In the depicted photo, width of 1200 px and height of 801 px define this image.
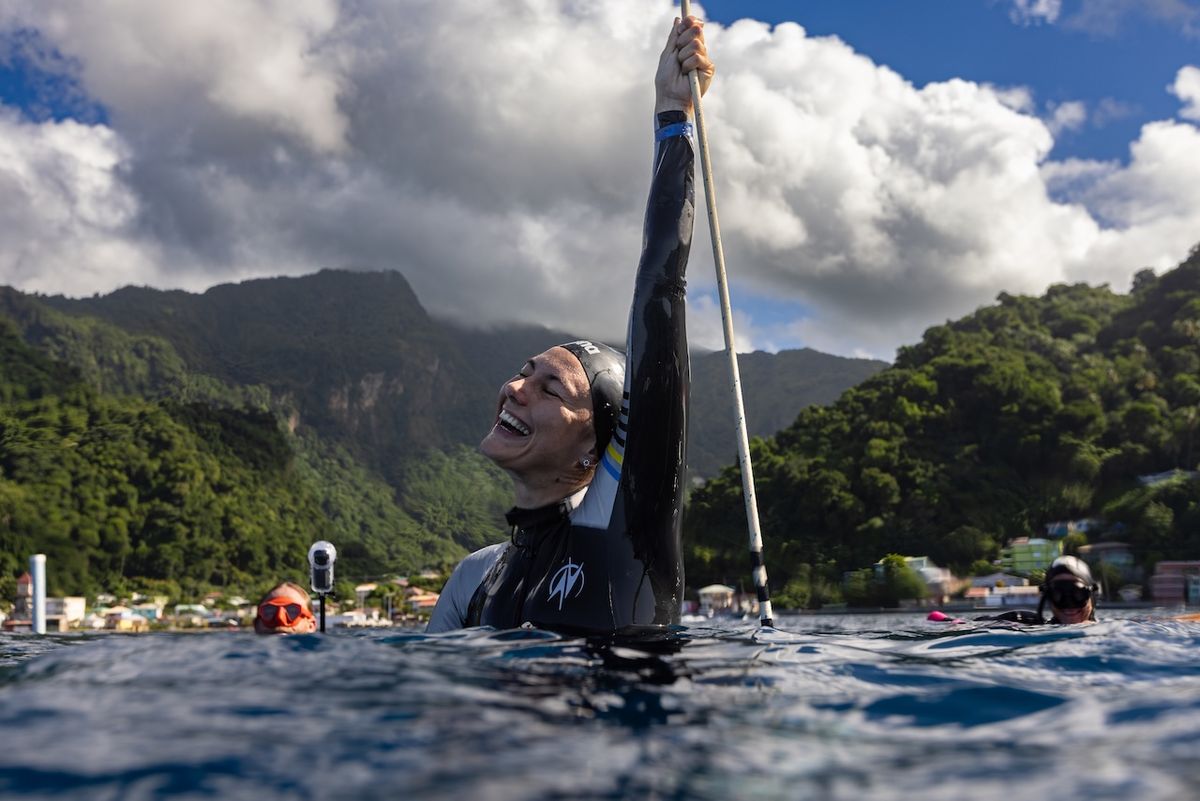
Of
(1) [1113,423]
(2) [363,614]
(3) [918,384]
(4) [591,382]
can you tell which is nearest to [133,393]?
(2) [363,614]

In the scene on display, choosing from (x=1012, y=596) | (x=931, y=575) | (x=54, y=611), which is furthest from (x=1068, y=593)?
(x=54, y=611)

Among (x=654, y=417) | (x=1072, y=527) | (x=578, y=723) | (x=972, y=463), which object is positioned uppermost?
(x=972, y=463)

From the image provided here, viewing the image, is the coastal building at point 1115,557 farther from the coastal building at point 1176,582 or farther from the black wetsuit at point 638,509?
the black wetsuit at point 638,509

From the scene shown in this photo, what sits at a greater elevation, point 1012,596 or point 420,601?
point 1012,596

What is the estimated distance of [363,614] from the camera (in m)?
91.6

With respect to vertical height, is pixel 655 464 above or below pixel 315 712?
above

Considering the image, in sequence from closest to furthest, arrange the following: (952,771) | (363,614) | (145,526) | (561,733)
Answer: (952,771) → (561,733) → (363,614) → (145,526)

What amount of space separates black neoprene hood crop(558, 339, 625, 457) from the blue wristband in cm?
105

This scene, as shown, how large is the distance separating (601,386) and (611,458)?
476 mm

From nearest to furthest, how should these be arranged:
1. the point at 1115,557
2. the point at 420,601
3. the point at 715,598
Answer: the point at 1115,557 < the point at 715,598 < the point at 420,601

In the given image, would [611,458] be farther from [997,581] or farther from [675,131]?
[997,581]

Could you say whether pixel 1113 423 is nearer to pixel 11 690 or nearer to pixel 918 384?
pixel 918 384

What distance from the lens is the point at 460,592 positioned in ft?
16.1

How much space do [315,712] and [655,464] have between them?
2076mm
